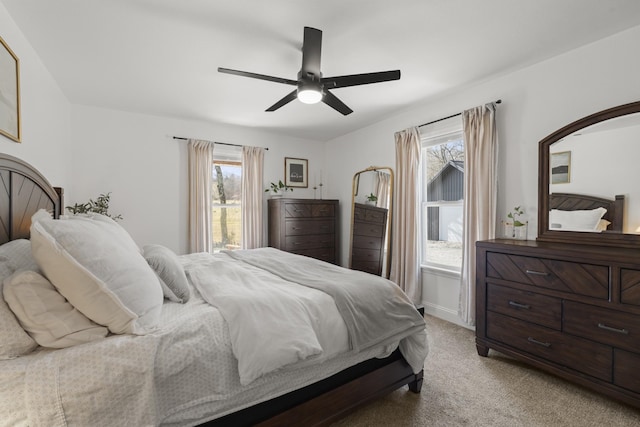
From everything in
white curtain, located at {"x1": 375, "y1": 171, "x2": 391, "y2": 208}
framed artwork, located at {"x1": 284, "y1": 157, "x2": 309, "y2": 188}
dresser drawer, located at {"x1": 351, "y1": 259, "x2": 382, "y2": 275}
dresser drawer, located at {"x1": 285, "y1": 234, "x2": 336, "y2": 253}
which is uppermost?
framed artwork, located at {"x1": 284, "y1": 157, "x2": 309, "y2": 188}

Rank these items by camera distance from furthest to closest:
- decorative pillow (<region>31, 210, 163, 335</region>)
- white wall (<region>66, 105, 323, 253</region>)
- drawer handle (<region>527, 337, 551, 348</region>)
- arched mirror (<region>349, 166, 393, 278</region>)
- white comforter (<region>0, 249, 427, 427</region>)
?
arched mirror (<region>349, 166, 393, 278</region>)
white wall (<region>66, 105, 323, 253</region>)
drawer handle (<region>527, 337, 551, 348</region>)
decorative pillow (<region>31, 210, 163, 335</region>)
white comforter (<region>0, 249, 427, 427</region>)

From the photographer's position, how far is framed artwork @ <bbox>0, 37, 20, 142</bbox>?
5.42ft

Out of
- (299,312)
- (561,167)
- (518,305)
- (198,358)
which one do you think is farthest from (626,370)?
(198,358)

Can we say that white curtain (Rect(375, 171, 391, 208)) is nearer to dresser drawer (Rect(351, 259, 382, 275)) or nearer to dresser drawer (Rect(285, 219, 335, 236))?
dresser drawer (Rect(351, 259, 382, 275))

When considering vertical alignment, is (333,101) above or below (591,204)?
above

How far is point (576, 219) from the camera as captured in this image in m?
2.26

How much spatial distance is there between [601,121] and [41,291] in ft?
11.3

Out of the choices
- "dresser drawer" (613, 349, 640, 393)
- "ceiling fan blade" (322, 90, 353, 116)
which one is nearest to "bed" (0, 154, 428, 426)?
"dresser drawer" (613, 349, 640, 393)

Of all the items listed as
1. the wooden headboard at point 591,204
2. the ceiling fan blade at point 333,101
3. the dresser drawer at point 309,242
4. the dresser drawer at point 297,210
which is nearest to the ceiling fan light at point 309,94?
the ceiling fan blade at point 333,101

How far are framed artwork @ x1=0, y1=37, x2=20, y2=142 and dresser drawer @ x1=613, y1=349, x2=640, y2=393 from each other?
3858 mm

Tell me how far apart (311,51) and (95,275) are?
1.74 meters

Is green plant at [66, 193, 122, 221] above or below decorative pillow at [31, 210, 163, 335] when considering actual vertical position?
above

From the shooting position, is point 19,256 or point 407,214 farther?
point 407,214

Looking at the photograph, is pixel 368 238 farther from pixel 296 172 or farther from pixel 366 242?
pixel 296 172
